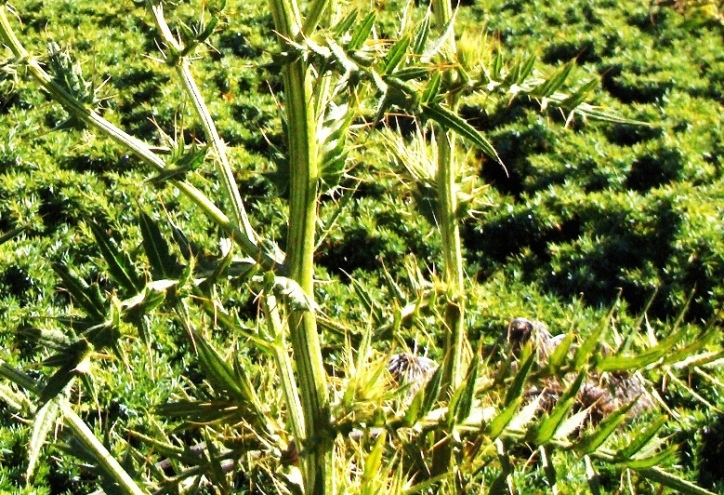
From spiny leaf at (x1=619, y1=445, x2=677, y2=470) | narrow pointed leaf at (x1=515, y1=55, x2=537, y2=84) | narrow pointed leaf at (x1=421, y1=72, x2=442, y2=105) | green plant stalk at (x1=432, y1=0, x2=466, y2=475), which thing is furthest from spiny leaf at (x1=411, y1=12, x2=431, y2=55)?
spiny leaf at (x1=619, y1=445, x2=677, y2=470)

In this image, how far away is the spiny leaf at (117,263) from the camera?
1.36 m

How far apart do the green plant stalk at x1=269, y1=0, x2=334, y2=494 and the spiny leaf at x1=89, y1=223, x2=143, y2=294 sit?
10.3 inches

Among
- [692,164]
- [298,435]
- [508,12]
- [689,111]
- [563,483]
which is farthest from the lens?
[508,12]

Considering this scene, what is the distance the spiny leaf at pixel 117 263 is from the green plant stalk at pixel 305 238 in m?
0.26

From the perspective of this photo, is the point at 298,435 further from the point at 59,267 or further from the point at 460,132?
the point at 460,132

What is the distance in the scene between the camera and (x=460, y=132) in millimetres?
1306

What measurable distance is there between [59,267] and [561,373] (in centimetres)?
93

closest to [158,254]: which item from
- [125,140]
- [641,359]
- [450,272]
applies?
[125,140]

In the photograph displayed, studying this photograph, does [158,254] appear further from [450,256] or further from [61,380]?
[450,256]

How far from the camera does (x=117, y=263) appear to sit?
136 cm

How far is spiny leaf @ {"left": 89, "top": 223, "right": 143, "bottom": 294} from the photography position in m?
1.36

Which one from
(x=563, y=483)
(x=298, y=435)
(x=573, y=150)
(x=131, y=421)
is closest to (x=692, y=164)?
(x=573, y=150)

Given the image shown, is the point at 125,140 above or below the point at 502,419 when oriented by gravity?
above

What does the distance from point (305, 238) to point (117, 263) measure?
0.31 metres
